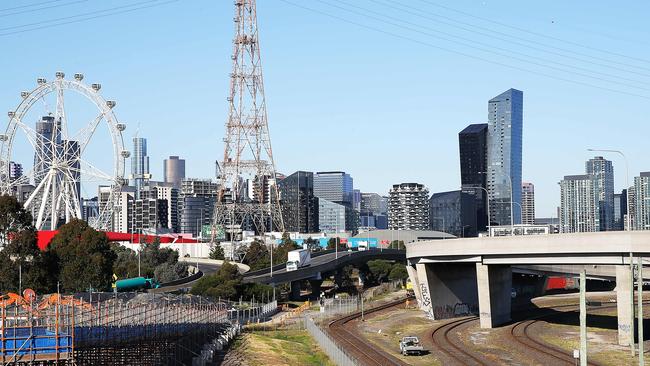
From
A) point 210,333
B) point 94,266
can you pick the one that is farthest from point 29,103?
point 210,333

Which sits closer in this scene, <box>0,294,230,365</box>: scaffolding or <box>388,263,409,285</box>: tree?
<box>0,294,230,365</box>: scaffolding

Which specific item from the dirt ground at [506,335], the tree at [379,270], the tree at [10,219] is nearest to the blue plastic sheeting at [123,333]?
the dirt ground at [506,335]

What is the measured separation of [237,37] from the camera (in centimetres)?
18675

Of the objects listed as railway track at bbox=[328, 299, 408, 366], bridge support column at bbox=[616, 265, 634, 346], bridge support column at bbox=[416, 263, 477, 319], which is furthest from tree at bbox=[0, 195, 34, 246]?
bridge support column at bbox=[616, 265, 634, 346]

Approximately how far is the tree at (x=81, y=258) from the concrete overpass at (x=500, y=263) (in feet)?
114

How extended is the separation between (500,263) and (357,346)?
1719cm

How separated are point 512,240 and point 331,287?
99589 millimetres

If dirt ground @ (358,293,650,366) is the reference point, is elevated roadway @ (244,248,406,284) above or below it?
above

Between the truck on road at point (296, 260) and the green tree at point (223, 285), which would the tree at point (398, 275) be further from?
the green tree at point (223, 285)

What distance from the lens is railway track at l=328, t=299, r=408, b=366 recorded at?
2616 inches

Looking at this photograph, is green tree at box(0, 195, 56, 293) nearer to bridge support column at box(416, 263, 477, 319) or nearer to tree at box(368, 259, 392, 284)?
bridge support column at box(416, 263, 477, 319)

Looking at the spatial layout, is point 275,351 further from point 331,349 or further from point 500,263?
point 500,263

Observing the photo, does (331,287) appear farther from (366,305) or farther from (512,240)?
(512,240)

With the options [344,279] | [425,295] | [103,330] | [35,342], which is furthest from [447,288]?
[344,279]
